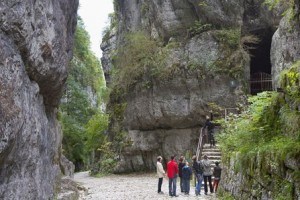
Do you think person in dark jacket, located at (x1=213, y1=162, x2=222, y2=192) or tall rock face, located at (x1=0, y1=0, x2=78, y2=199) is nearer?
tall rock face, located at (x1=0, y1=0, x2=78, y2=199)

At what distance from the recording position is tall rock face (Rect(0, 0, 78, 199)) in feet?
26.7

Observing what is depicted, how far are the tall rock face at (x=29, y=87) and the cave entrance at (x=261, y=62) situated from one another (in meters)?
16.4

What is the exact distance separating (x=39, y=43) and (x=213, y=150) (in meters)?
12.3

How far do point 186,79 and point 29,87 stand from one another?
16.6m

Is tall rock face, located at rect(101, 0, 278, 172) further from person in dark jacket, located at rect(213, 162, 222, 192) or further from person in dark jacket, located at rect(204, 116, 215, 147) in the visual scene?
person in dark jacket, located at rect(213, 162, 222, 192)

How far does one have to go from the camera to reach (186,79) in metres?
25.6

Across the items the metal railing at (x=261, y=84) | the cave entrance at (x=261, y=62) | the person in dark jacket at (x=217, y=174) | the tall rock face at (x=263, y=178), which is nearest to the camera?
the tall rock face at (x=263, y=178)

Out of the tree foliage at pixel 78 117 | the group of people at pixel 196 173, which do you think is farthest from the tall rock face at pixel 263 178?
the tree foliage at pixel 78 117

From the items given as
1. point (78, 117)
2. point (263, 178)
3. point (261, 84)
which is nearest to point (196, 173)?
point (263, 178)

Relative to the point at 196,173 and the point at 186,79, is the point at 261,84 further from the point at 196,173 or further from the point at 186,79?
the point at 196,173

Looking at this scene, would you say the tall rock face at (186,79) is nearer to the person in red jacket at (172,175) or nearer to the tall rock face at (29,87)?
the person in red jacket at (172,175)

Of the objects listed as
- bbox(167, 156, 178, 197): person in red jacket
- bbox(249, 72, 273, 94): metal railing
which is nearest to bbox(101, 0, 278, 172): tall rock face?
bbox(249, 72, 273, 94): metal railing

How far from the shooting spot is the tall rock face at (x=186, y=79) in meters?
25.1

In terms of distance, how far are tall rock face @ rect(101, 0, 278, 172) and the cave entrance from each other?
1.27 meters
